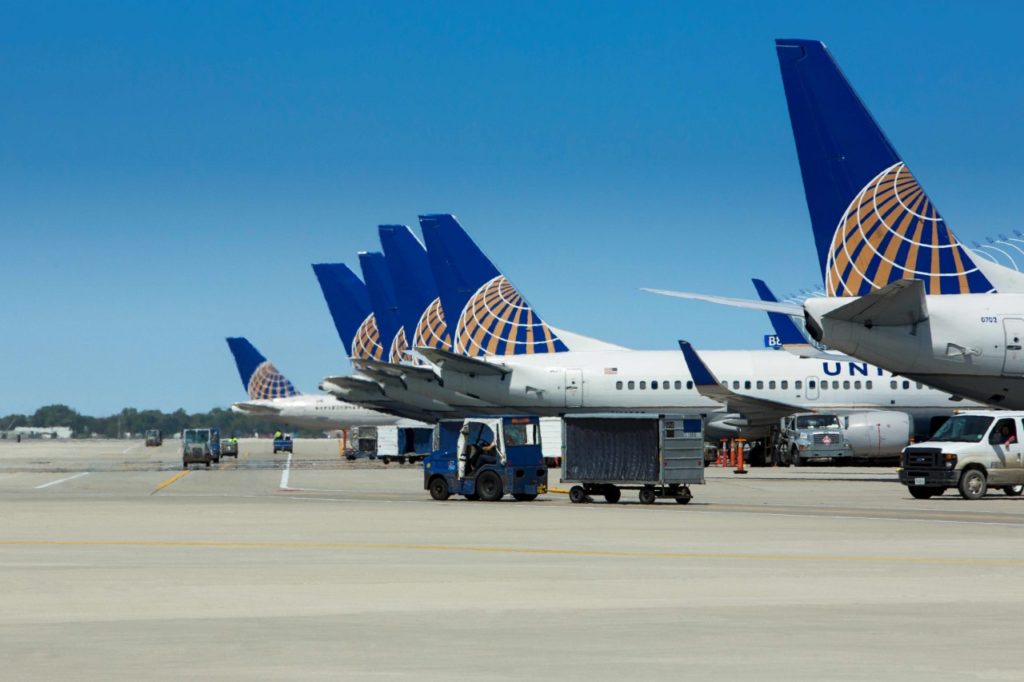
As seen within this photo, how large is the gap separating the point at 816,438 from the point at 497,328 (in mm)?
15553

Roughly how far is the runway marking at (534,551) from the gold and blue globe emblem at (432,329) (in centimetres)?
5199

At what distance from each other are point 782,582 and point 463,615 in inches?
178

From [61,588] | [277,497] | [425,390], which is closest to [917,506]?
[277,497]

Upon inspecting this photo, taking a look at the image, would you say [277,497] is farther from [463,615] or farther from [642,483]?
[463,615]

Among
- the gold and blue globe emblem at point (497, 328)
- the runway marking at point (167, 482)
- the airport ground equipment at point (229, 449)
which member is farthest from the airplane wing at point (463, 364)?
the airport ground equipment at point (229, 449)

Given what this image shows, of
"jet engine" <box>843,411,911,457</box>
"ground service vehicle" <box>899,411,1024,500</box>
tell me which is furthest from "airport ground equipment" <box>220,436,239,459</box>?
"ground service vehicle" <box>899,411,1024,500</box>

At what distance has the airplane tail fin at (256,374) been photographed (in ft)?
457

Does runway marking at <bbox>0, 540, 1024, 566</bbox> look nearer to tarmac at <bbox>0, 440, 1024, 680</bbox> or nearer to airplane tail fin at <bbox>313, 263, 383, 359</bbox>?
tarmac at <bbox>0, 440, 1024, 680</bbox>

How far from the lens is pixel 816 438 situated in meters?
57.0

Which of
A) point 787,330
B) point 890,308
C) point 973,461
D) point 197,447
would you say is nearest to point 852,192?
point 890,308

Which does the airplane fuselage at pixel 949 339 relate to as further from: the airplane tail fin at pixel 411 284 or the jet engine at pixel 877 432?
the airplane tail fin at pixel 411 284

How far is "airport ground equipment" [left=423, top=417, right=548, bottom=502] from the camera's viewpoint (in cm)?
3666

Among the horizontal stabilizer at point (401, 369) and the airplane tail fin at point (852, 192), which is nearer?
the airplane tail fin at point (852, 192)

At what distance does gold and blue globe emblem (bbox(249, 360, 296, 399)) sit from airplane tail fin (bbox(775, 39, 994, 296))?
10413 cm
